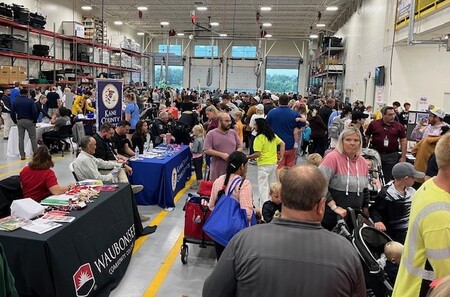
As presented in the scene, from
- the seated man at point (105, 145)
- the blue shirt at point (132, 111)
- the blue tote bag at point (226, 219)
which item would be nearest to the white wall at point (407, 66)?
the blue shirt at point (132, 111)

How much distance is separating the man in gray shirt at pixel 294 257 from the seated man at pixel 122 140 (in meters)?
5.30

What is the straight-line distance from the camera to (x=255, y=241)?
151 centimetres

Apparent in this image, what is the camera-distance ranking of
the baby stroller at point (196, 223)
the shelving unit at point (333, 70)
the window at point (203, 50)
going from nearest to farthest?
the baby stroller at point (196, 223) < the shelving unit at point (333, 70) < the window at point (203, 50)

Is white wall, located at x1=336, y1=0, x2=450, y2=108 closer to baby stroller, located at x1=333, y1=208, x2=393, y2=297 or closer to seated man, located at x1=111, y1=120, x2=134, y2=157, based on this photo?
seated man, located at x1=111, y1=120, x2=134, y2=157

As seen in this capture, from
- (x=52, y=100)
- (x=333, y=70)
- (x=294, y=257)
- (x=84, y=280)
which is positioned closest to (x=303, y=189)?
(x=294, y=257)

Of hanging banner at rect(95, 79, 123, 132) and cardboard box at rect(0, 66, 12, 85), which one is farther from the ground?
cardboard box at rect(0, 66, 12, 85)

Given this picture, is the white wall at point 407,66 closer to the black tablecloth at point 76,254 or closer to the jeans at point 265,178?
the jeans at point 265,178

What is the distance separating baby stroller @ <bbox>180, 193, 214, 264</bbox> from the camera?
14.5 feet

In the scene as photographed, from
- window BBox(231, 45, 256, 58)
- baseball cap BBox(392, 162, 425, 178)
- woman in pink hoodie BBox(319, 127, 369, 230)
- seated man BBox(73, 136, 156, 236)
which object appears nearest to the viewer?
woman in pink hoodie BBox(319, 127, 369, 230)

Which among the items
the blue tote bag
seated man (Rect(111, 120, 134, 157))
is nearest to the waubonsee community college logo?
the blue tote bag

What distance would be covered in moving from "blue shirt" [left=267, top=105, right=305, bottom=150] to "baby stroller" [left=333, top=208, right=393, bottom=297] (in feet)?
10.7

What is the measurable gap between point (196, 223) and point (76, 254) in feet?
4.95

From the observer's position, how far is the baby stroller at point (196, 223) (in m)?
4.42

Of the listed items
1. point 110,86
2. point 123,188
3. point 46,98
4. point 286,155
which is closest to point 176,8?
point 46,98
